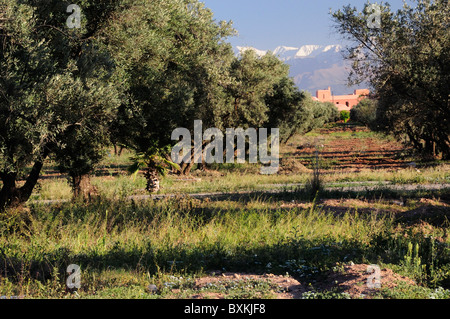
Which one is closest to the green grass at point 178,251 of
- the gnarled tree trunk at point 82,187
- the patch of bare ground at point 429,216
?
the patch of bare ground at point 429,216

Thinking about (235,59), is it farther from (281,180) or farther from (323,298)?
(323,298)

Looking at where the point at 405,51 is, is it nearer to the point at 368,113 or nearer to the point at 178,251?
the point at 178,251

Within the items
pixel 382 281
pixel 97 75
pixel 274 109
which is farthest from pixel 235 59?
pixel 382 281

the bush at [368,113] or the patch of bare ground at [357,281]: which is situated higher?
the bush at [368,113]

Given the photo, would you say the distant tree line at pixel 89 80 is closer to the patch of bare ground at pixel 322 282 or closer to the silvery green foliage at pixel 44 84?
the silvery green foliage at pixel 44 84

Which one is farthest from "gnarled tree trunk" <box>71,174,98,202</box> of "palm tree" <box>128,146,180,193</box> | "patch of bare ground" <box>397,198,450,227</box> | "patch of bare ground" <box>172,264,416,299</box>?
"patch of bare ground" <box>397,198,450,227</box>

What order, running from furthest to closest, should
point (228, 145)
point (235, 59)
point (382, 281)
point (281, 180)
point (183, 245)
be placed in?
point (228, 145) < point (235, 59) < point (281, 180) < point (183, 245) < point (382, 281)

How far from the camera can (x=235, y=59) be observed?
78.8ft

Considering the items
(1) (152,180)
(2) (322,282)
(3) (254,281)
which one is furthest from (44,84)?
(1) (152,180)

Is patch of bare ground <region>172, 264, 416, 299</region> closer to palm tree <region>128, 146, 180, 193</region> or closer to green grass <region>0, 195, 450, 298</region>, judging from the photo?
green grass <region>0, 195, 450, 298</region>

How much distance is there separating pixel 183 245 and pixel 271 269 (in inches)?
69.3

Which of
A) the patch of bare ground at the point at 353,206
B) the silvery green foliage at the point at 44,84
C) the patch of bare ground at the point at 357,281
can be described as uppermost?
the silvery green foliage at the point at 44,84

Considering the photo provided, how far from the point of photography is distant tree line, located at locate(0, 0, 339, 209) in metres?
8.97

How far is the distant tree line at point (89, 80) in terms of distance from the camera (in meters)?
8.97
